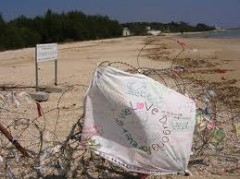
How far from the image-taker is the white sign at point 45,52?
45.8 ft

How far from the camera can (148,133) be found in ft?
17.4

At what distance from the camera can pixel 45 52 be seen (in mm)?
14375

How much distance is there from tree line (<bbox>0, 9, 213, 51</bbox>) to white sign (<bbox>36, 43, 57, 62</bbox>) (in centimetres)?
4889

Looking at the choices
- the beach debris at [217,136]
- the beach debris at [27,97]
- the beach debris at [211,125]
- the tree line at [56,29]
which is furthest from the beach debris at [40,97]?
the tree line at [56,29]

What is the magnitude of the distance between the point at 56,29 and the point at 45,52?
75633mm

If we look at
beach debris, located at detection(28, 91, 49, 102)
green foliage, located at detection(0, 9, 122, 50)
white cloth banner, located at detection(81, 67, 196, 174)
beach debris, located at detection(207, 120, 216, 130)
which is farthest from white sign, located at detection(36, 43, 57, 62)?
green foliage, located at detection(0, 9, 122, 50)

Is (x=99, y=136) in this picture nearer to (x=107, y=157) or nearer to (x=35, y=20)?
(x=107, y=157)

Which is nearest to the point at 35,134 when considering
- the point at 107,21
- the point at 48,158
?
the point at 48,158

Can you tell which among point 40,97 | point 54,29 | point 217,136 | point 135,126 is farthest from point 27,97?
point 54,29

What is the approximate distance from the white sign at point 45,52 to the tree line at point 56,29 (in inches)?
1925

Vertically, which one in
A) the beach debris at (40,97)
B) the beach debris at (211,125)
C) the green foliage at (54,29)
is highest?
the beach debris at (211,125)

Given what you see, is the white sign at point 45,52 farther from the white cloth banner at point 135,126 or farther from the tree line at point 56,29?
the tree line at point 56,29

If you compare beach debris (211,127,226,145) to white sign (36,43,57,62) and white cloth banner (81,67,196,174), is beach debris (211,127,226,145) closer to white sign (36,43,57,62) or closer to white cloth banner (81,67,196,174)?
→ white cloth banner (81,67,196,174)

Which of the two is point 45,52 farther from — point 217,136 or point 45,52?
point 217,136
